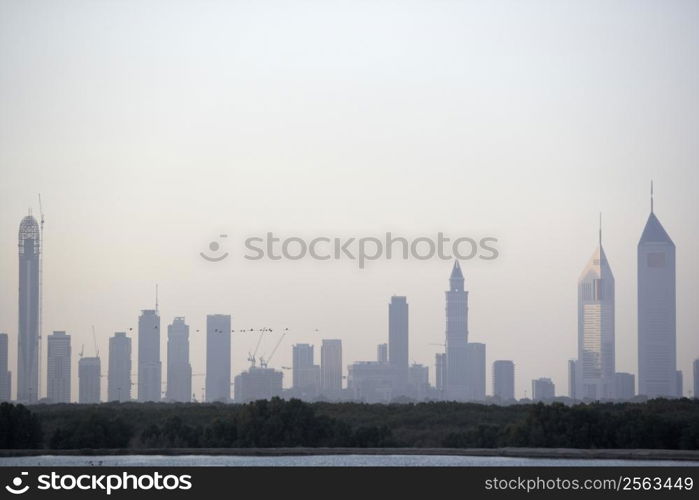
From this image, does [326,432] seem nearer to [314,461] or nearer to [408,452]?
[408,452]

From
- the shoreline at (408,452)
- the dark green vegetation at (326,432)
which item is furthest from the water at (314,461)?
the dark green vegetation at (326,432)

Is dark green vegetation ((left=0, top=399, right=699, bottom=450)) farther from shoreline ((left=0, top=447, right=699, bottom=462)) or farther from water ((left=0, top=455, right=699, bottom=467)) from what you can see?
water ((left=0, top=455, right=699, bottom=467))

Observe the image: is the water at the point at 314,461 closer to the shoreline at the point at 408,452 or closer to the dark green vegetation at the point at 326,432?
the shoreline at the point at 408,452

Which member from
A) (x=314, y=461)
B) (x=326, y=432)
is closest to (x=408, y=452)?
(x=326, y=432)
